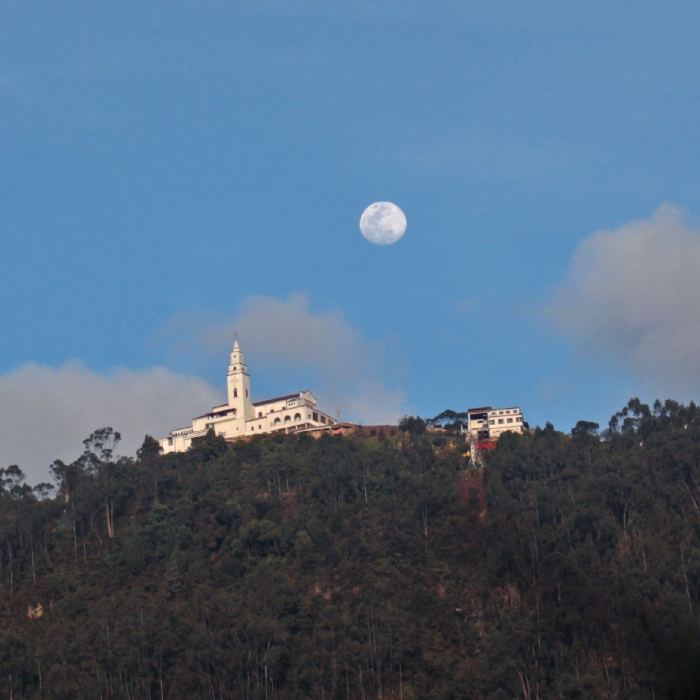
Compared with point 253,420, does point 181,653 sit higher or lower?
lower

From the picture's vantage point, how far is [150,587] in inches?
3337

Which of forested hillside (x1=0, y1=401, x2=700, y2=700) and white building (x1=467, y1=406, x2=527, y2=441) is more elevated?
white building (x1=467, y1=406, x2=527, y2=441)

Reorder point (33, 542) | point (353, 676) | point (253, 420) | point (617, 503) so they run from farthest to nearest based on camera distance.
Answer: point (253, 420)
point (33, 542)
point (617, 503)
point (353, 676)

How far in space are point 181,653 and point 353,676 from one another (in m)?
9.98

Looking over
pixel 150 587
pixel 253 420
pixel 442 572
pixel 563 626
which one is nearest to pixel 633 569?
pixel 563 626

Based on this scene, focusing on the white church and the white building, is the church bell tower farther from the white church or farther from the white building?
the white building

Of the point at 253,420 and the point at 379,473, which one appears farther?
the point at 253,420

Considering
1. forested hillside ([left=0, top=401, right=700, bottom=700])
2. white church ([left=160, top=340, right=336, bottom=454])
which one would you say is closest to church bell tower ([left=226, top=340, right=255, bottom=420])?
white church ([left=160, top=340, right=336, bottom=454])

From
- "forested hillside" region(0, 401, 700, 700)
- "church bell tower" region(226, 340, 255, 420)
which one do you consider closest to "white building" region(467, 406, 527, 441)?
"forested hillside" region(0, 401, 700, 700)

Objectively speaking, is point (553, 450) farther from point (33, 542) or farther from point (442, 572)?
point (33, 542)

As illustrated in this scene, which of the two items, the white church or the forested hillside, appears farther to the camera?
the white church

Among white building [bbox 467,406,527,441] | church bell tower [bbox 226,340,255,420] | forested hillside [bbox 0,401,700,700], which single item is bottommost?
forested hillside [bbox 0,401,700,700]

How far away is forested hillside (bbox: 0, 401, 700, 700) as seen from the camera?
2800 inches

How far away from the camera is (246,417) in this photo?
120m
